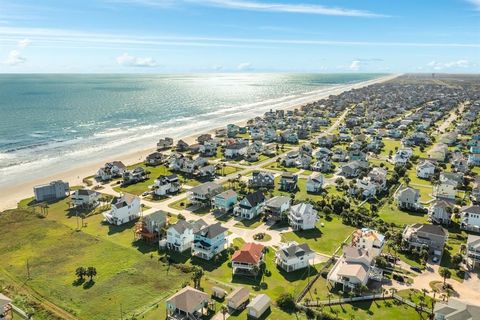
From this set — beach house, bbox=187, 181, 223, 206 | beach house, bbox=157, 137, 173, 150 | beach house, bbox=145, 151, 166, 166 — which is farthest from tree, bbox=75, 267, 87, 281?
beach house, bbox=157, 137, 173, 150

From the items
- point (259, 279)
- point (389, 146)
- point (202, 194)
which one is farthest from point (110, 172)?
→ point (389, 146)

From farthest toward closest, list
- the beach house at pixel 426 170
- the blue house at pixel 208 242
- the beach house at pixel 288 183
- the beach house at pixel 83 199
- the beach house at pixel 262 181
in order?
1. the beach house at pixel 426 170
2. the beach house at pixel 262 181
3. the beach house at pixel 288 183
4. the beach house at pixel 83 199
5. the blue house at pixel 208 242

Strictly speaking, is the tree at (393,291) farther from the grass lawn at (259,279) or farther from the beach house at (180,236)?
the beach house at (180,236)

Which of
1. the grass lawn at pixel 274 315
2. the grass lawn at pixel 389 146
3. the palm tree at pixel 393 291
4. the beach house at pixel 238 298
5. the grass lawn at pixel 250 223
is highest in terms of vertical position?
the beach house at pixel 238 298

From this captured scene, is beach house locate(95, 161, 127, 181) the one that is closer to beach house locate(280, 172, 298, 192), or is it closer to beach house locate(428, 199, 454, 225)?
beach house locate(280, 172, 298, 192)

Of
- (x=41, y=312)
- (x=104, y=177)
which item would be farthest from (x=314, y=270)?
(x=104, y=177)

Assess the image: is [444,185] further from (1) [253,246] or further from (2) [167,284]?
(2) [167,284]

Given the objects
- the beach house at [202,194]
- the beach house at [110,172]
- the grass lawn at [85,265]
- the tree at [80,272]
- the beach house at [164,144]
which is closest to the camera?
the grass lawn at [85,265]

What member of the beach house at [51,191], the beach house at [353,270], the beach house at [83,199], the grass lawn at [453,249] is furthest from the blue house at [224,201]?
the grass lawn at [453,249]
